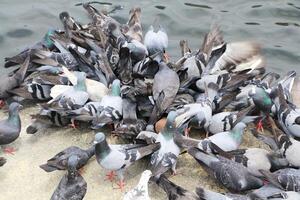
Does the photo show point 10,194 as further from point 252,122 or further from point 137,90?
point 252,122

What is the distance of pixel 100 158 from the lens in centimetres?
561

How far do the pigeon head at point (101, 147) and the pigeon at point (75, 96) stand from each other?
113 centimetres

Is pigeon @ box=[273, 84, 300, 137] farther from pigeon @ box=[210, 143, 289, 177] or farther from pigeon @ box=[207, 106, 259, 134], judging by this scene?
pigeon @ box=[210, 143, 289, 177]

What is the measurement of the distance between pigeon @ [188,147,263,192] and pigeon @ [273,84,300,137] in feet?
3.44

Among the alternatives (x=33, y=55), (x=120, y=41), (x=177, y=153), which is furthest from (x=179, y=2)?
(x=177, y=153)

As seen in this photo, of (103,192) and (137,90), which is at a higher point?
(137,90)

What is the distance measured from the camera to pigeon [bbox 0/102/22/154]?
20.3 ft

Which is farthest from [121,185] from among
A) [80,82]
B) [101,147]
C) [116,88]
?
[80,82]

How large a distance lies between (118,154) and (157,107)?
105cm

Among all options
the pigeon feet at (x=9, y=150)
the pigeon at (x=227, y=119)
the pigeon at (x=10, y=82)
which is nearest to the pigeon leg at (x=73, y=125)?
the pigeon feet at (x=9, y=150)

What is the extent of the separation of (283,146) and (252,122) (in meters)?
0.81

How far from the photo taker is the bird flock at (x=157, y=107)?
5566mm

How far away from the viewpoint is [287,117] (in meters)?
6.39

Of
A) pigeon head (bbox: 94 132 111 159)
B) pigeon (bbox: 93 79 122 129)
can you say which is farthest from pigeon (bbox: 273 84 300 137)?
pigeon head (bbox: 94 132 111 159)
